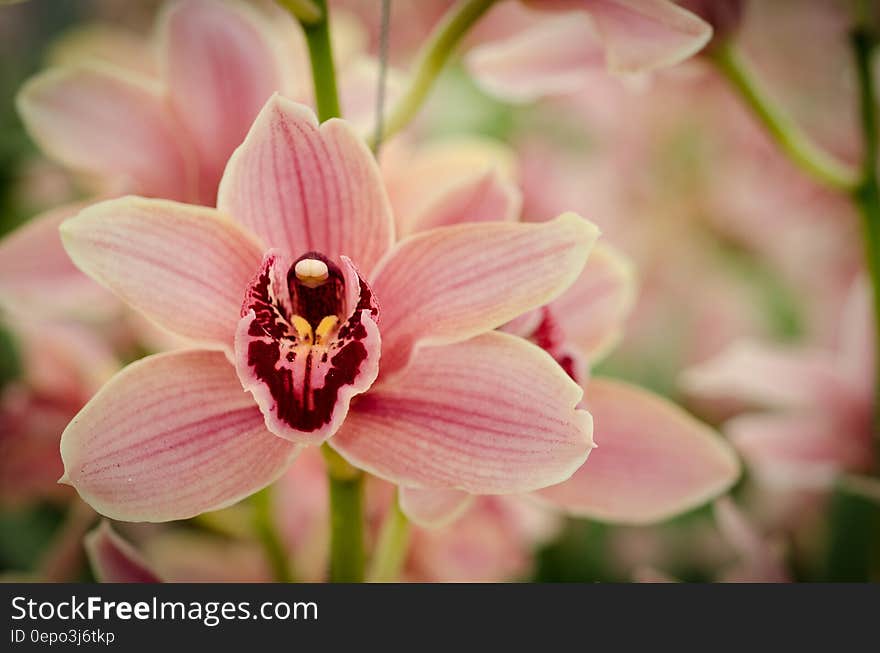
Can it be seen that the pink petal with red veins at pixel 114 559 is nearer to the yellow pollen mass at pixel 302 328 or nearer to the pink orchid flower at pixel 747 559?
the yellow pollen mass at pixel 302 328

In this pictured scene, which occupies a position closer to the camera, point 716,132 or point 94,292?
point 94,292

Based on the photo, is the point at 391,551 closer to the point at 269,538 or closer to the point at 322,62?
the point at 269,538

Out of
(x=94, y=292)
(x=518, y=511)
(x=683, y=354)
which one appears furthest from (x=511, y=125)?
(x=94, y=292)

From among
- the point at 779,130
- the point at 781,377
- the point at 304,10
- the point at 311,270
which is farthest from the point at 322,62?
the point at 781,377

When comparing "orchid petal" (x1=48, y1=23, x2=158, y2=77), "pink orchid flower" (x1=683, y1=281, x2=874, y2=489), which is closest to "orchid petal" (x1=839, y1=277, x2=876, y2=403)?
"pink orchid flower" (x1=683, y1=281, x2=874, y2=489)

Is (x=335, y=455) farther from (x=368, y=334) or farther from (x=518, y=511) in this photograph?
(x=518, y=511)

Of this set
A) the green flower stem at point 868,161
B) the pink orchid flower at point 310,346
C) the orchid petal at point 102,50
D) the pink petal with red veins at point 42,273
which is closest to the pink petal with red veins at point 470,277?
the pink orchid flower at point 310,346
